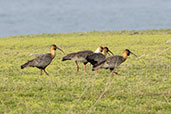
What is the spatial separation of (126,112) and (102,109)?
0.57 metres

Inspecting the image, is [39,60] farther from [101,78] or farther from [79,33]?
[79,33]

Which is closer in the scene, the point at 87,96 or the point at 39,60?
the point at 87,96

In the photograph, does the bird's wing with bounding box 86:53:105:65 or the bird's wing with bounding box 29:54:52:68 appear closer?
the bird's wing with bounding box 29:54:52:68

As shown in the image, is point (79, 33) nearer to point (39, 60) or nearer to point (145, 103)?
point (39, 60)

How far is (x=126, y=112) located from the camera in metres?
7.32

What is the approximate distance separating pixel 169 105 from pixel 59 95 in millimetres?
2985

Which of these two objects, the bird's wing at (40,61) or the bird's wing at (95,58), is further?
the bird's wing at (95,58)

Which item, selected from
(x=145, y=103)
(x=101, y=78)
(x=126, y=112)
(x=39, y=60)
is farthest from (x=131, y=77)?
(x=126, y=112)

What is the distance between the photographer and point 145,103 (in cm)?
814

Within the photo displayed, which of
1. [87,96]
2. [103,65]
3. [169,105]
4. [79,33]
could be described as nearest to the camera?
[169,105]

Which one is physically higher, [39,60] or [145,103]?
[39,60]

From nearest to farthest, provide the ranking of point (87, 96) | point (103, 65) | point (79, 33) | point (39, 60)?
point (87, 96) < point (103, 65) < point (39, 60) < point (79, 33)

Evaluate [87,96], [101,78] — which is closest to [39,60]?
[101,78]

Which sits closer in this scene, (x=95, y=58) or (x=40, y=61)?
(x=40, y=61)
